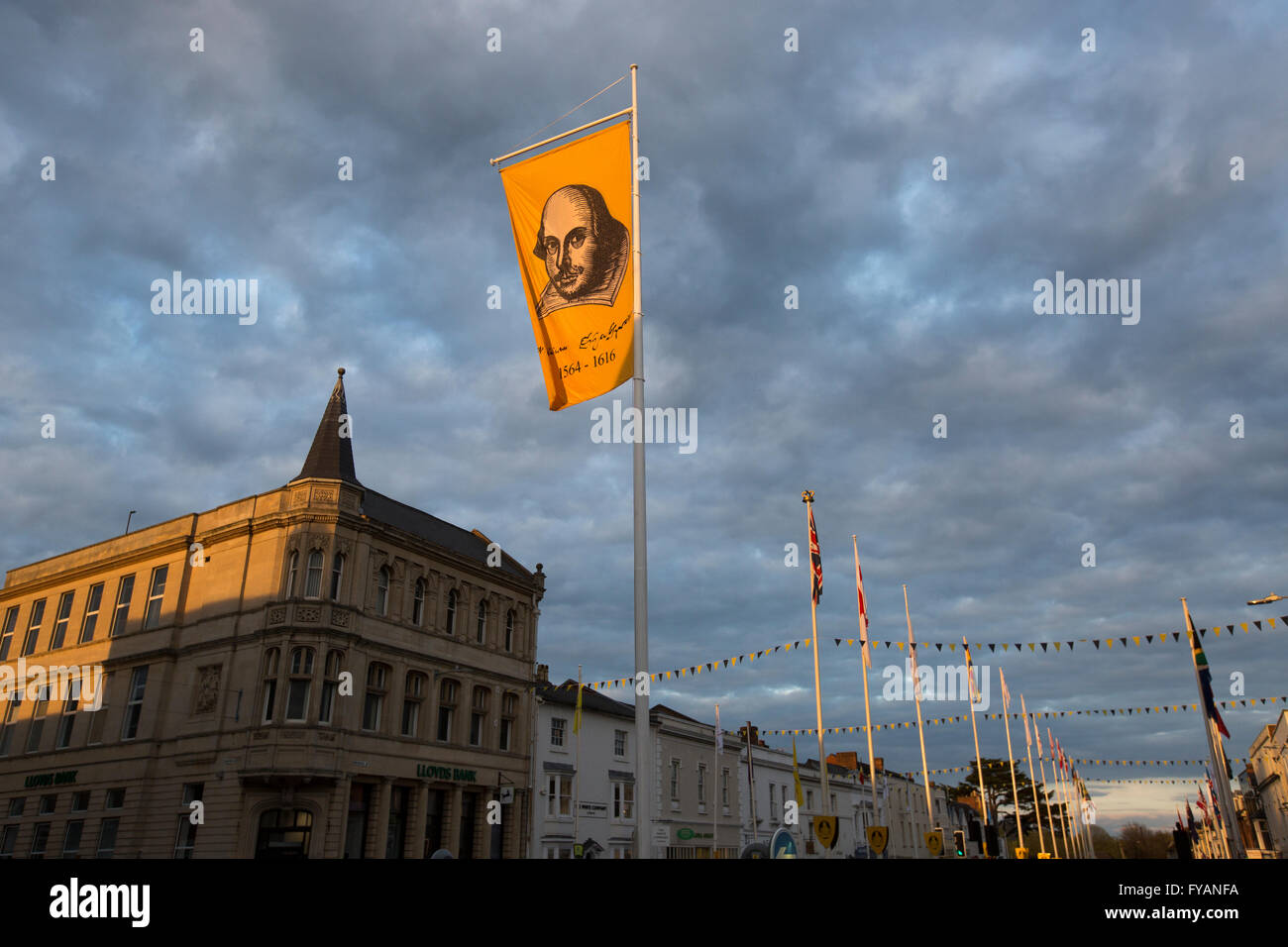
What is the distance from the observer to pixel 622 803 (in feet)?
155

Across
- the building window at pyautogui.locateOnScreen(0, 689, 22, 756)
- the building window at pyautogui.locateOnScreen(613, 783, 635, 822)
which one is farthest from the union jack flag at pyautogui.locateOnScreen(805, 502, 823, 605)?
the building window at pyautogui.locateOnScreen(0, 689, 22, 756)

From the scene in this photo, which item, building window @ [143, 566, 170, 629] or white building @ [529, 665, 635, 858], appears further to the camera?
white building @ [529, 665, 635, 858]

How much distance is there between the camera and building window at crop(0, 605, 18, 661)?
152 feet

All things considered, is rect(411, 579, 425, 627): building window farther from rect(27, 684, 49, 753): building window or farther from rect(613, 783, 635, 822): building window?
rect(27, 684, 49, 753): building window

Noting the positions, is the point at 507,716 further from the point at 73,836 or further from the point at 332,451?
the point at 73,836

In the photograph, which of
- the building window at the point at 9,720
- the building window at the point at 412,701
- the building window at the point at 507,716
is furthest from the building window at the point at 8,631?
the building window at the point at 507,716

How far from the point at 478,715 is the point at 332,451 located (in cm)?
1436

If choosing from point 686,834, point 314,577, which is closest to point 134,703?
point 314,577

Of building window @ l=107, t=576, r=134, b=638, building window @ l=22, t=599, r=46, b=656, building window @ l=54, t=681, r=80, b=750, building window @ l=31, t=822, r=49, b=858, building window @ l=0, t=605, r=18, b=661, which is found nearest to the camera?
building window @ l=31, t=822, r=49, b=858

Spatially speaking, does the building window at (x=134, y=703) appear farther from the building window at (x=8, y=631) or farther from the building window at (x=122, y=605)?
the building window at (x=8, y=631)

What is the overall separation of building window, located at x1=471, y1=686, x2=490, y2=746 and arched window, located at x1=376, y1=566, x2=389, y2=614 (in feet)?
22.0

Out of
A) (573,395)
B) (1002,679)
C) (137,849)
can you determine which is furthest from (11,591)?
(1002,679)
